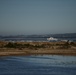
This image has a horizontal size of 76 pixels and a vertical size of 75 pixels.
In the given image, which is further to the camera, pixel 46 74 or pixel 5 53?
pixel 5 53

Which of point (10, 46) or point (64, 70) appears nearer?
point (64, 70)

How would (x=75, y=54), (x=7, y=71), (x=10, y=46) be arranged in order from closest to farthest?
(x=7, y=71)
(x=75, y=54)
(x=10, y=46)

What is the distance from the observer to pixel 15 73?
22.0 m

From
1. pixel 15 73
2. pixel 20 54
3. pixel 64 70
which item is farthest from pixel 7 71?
pixel 20 54

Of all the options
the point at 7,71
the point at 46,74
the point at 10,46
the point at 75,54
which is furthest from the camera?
the point at 10,46

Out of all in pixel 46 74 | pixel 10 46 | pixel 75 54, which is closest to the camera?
pixel 46 74

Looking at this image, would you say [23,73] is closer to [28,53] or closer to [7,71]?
[7,71]

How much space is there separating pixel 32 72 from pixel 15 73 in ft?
4.38

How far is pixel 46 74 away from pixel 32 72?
56.1 inches

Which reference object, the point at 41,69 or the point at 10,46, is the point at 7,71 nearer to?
the point at 41,69

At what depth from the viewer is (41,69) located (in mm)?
24016

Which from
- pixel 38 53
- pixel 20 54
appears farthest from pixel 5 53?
pixel 38 53

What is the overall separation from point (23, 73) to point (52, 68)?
3.18 metres

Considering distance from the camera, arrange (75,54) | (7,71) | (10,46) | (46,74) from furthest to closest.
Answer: (10,46) < (75,54) < (7,71) < (46,74)
